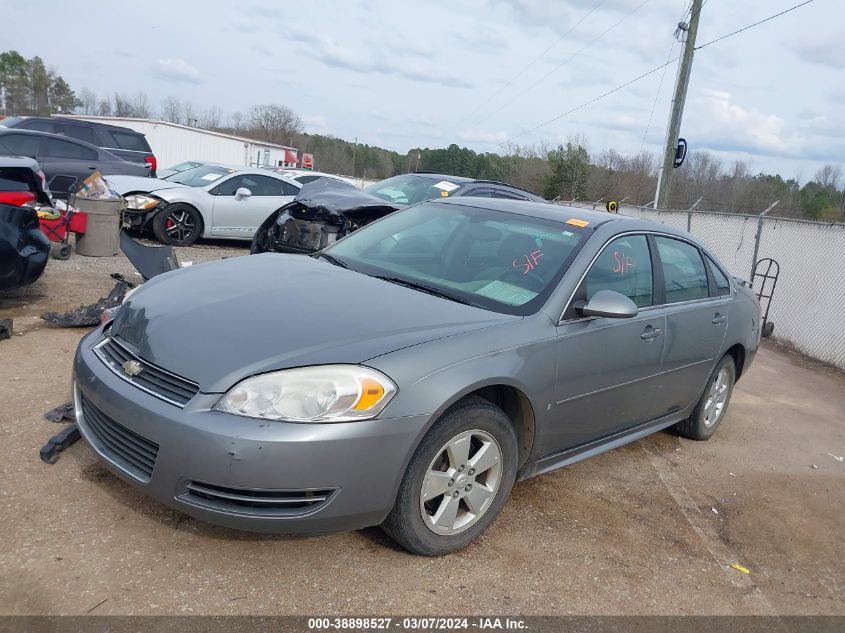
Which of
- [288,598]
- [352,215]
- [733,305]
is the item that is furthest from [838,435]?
[288,598]

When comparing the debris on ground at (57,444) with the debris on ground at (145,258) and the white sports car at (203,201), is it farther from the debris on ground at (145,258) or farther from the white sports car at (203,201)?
the white sports car at (203,201)

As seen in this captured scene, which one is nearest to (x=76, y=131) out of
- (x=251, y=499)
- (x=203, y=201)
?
(x=203, y=201)

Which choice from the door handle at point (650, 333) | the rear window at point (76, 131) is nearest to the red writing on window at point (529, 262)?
the door handle at point (650, 333)

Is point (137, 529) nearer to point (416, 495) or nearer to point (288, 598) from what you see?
point (288, 598)

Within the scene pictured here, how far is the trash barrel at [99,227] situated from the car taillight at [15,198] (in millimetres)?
2390

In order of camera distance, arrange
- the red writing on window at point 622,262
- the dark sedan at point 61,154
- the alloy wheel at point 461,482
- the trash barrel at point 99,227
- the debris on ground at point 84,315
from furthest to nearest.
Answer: the dark sedan at point 61,154 → the trash barrel at point 99,227 → the debris on ground at point 84,315 → the red writing on window at point 622,262 → the alloy wheel at point 461,482

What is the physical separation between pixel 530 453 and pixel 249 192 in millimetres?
9335

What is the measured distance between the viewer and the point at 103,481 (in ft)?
11.3

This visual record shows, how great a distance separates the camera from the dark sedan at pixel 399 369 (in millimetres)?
2734

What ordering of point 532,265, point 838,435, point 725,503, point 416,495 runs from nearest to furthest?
1. point 416,495
2. point 532,265
3. point 725,503
4. point 838,435

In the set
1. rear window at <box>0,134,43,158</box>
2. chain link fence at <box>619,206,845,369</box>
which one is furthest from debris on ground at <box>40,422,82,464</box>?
rear window at <box>0,134,43,158</box>

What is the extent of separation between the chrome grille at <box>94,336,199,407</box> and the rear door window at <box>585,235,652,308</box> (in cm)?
211

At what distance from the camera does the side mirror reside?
11.7 feet

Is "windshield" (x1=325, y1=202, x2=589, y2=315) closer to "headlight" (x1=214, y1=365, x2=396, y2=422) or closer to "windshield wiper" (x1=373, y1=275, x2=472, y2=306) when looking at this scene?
"windshield wiper" (x1=373, y1=275, x2=472, y2=306)
